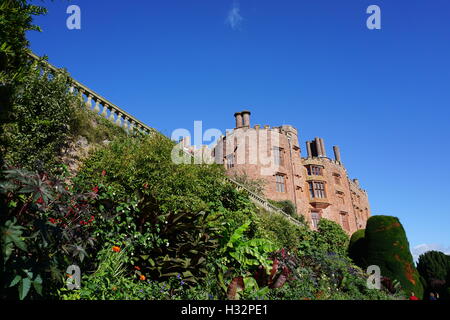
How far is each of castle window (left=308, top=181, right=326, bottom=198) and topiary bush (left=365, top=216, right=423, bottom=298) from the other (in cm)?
2286

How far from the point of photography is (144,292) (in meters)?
4.66

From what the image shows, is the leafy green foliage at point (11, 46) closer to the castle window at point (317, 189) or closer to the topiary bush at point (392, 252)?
the topiary bush at point (392, 252)

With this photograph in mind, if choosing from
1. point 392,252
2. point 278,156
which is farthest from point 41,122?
point 278,156

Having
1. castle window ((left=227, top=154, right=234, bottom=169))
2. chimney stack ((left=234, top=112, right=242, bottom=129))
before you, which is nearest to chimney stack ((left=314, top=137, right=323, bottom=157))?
chimney stack ((left=234, top=112, right=242, bottom=129))

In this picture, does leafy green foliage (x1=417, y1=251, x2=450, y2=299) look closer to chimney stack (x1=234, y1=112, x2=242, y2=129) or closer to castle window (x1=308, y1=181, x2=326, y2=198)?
castle window (x1=308, y1=181, x2=326, y2=198)

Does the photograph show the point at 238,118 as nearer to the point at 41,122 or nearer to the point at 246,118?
the point at 246,118

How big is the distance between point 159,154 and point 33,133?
13.2ft

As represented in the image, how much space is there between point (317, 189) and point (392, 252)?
2453 cm

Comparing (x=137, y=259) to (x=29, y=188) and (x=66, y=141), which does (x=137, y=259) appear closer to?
(x=29, y=188)

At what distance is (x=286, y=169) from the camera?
112 ft

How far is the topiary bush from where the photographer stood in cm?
1170

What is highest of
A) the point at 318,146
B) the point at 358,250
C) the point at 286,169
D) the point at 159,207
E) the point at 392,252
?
the point at 318,146

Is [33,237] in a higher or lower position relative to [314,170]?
lower

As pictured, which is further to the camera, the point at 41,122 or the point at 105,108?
the point at 105,108
